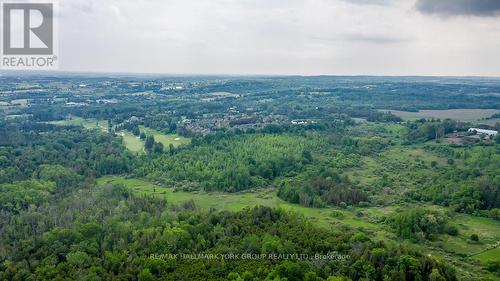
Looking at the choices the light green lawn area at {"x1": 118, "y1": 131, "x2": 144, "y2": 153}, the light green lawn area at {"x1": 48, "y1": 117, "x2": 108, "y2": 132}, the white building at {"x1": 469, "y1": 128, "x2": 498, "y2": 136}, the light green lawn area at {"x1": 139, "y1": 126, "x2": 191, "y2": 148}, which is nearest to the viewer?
the light green lawn area at {"x1": 118, "y1": 131, "x2": 144, "y2": 153}

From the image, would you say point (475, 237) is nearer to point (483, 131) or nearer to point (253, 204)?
point (253, 204)

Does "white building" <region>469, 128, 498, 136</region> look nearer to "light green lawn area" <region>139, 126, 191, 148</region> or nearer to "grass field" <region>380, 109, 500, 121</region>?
"grass field" <region>380, 109, 500, 121</region>

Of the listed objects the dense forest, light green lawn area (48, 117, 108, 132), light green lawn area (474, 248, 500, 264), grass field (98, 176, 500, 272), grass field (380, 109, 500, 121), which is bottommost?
light green lawn area (474, 248, 500, 264)

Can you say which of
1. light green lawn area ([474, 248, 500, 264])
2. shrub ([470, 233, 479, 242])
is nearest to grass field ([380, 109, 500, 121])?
shrub ([470, 233, 479, 242])

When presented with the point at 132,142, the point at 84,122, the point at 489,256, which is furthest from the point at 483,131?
the point at 84,122

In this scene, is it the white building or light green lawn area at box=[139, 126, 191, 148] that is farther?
the white building

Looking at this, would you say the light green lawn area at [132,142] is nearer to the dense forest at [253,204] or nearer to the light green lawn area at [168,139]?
the dense forest at [253,204]

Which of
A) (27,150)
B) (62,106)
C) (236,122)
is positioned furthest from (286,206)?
(62,106)

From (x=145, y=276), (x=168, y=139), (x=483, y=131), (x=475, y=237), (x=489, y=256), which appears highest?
(x=483, y=131)

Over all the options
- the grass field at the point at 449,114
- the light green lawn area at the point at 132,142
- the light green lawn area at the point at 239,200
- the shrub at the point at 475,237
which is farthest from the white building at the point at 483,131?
the light green lawn area at the point at 132,142
